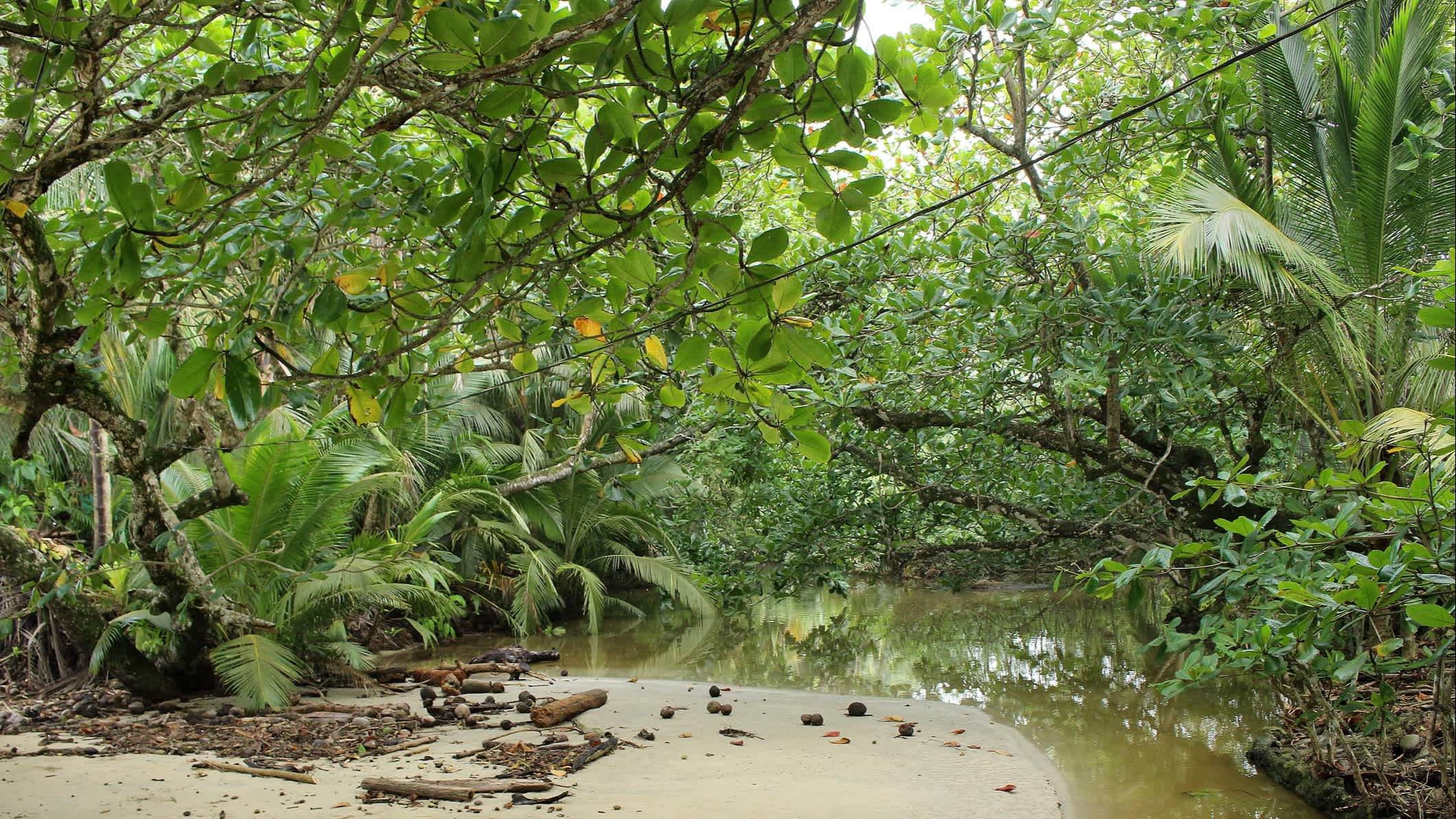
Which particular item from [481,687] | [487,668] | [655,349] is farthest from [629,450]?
[487,668]

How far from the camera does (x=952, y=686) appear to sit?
295 inches

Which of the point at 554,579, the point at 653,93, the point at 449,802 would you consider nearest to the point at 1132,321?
the point at 653,93

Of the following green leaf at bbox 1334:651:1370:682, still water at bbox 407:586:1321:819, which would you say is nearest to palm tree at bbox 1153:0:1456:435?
still water at bbox 407:586:1321:819

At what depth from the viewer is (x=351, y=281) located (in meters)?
1.96

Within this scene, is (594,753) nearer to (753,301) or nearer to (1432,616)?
(753,301)

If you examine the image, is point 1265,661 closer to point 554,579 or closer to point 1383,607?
point 1383,607

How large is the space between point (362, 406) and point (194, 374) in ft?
1.51

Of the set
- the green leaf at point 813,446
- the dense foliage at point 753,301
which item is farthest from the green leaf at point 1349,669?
the green leaf at point 813,446

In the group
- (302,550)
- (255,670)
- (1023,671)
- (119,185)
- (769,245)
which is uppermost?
(119,185)

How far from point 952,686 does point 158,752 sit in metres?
5.47

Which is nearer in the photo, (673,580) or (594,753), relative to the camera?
(594,753)

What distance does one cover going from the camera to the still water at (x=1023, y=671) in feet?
16.1

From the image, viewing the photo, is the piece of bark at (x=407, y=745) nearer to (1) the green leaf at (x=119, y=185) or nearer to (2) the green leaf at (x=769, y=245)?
(1) the green leaf at (x=119, y=185)

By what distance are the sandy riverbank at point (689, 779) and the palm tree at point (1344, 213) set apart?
2671 millimetres
